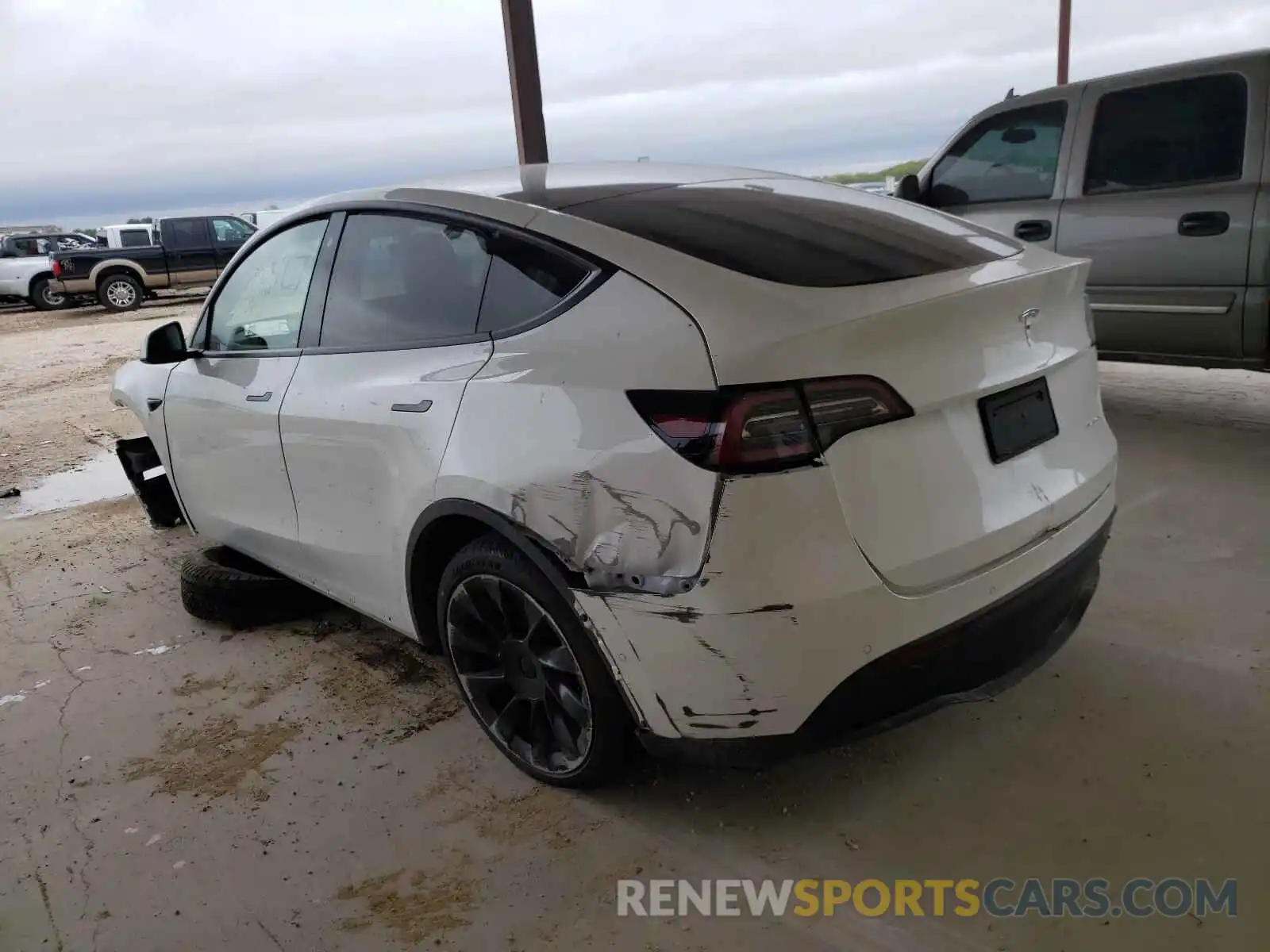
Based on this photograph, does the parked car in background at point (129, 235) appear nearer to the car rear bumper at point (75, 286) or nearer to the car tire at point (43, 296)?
the car rear bumper at point (75, 286)

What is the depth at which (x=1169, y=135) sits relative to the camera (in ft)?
15.7

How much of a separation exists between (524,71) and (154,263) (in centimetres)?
1293

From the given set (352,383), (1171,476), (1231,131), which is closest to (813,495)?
(352,383)

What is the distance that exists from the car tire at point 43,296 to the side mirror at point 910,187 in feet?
54.7

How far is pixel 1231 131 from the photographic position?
4.54 m

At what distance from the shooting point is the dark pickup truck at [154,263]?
16781 millimetres

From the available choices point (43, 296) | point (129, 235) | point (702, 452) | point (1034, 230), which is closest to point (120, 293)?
Answer: point (129, 235)

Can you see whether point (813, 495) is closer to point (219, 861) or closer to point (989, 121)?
point (219, 861)

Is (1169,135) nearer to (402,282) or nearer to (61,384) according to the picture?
(402,282)

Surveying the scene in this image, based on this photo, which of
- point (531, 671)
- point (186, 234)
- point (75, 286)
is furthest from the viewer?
point (186, 234)

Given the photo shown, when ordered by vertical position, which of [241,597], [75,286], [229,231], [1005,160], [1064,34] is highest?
[1064,34]

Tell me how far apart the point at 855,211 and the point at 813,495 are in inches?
40.0

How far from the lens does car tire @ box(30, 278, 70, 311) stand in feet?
57.6

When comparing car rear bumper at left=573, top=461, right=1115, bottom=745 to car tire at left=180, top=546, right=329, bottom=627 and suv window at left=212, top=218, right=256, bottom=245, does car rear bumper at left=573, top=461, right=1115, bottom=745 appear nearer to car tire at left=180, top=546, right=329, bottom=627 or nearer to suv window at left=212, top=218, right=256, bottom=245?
car tire at left=180, top=546, right=329, bottom=627
